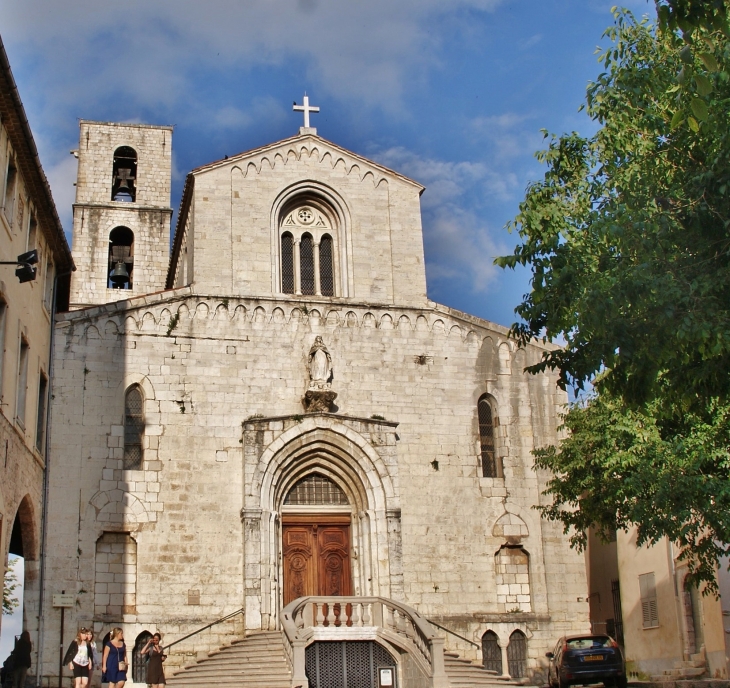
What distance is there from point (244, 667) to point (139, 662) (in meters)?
2.58

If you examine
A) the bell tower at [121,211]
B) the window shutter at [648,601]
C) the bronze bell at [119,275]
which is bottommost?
the window shutter at [648,601]

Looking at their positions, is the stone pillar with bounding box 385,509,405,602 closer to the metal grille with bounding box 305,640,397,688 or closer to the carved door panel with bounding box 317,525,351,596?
the carved door panel with bounding box 317,525,351,596

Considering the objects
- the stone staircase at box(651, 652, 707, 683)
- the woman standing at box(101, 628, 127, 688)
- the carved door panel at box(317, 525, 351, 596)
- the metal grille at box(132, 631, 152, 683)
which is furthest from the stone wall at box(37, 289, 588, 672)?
the stone staircase at box(651, 652, 707, 683)

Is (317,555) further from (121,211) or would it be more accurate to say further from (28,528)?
(121,211)

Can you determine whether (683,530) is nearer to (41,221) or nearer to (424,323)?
(424,323)

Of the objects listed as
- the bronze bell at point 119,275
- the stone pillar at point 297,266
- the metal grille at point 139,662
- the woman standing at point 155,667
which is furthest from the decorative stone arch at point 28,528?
the bronze bell at point 119,275

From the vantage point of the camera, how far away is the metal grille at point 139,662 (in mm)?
21688

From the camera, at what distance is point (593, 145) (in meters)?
16.5

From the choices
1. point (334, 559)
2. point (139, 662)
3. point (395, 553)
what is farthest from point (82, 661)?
point (395, 553)

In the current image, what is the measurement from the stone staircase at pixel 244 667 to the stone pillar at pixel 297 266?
8409 mm

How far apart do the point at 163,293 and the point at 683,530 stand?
12604mm

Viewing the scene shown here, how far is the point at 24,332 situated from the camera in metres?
19.9

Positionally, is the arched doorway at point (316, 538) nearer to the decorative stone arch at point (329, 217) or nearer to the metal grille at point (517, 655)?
the metal grille at point (517, 655)

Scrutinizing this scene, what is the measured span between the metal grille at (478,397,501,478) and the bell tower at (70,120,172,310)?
13.7 metres
